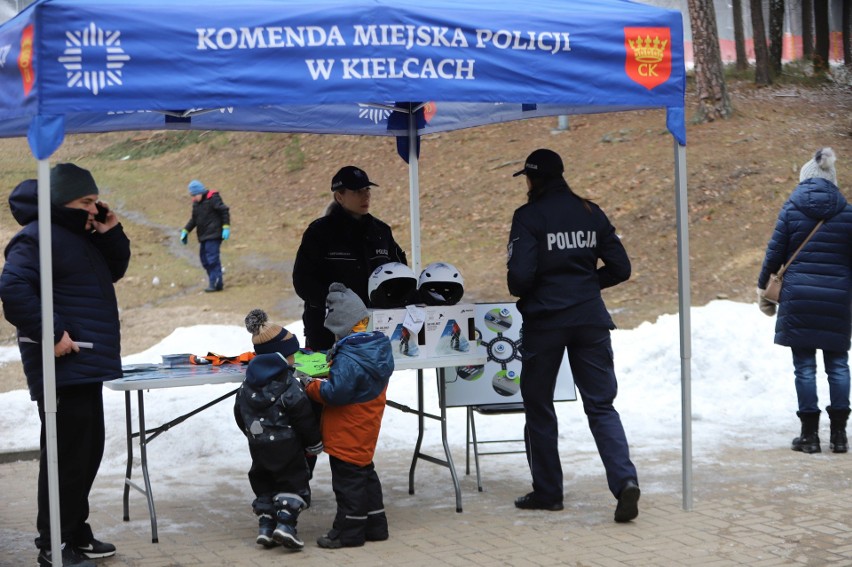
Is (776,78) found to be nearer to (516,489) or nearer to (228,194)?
(228,194)

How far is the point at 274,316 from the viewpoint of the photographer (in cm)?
1664

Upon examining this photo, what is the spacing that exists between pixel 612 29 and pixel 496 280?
1153 centimetres

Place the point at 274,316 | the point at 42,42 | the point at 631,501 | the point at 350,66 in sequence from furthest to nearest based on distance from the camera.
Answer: the point at 274,316
the point at 631,501
the point at 350,66
the point at 42,42

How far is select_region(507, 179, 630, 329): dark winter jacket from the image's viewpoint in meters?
5.96

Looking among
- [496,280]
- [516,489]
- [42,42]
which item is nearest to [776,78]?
[496,280]

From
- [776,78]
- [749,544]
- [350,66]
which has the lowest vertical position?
[749,544]

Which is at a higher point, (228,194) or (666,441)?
(228,194)

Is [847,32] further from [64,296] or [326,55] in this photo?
[64,296]

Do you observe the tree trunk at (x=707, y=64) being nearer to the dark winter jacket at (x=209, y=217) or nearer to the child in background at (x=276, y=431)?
the dark winter jacket at (x=209, y=217)

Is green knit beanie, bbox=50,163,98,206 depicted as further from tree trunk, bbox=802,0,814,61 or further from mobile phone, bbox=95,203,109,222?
tree trunk, bbox=802,0,814,61

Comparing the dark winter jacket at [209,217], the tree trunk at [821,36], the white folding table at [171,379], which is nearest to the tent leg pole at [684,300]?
the white folding table at [171,379]

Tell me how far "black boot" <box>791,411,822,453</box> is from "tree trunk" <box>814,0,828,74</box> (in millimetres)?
19747

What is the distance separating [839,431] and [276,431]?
168 inches

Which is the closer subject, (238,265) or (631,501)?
(631,501)
